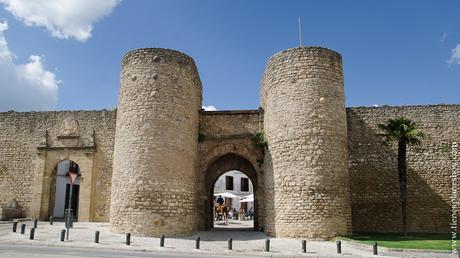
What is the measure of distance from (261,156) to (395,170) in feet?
19.5

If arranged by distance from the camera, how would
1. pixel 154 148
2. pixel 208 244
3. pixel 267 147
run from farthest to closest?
pixel 267 147, pixel 154 148, pixel 208 244

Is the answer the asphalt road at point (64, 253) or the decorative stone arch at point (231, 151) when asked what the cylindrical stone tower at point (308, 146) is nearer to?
the decorative stone arch at point (231, 151)

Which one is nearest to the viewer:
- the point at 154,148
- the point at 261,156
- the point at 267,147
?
the point at 154,148

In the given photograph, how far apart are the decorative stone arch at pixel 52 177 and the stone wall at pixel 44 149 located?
0.16 ft

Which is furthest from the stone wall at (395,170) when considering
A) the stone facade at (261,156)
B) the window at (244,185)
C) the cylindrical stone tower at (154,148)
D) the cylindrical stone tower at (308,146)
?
the window at (244,185)

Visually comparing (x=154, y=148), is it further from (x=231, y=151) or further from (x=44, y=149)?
(x=44, y=149)

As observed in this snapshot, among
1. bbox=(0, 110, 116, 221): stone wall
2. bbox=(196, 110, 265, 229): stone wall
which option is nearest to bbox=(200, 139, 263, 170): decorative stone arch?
bbox=(196, 110, 265, 229): stone wall

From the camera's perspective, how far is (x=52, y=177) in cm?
2067

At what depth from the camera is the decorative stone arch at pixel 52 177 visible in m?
19.4

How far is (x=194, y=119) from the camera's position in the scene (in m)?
17.3

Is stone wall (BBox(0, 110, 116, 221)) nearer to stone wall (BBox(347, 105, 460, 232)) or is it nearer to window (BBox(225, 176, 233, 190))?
stone wall (BBox(347, 105, 460, 232))

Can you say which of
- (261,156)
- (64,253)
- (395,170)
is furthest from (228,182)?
(64,253)

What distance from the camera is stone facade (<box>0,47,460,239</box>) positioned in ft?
48.5

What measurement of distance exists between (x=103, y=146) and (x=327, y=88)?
1121 cm
